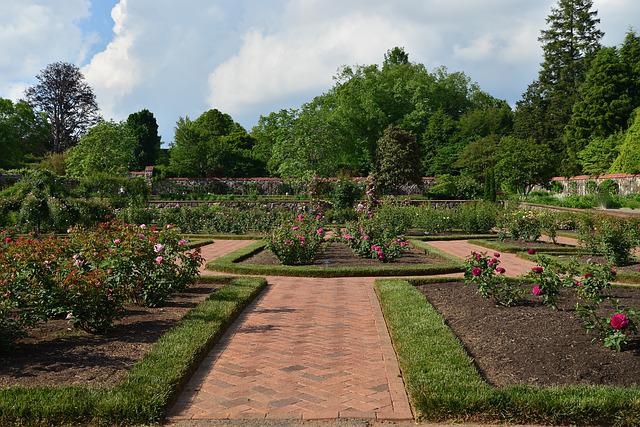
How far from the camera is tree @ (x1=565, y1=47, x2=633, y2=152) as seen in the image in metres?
39.4

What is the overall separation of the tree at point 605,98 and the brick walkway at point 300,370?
38.9 m

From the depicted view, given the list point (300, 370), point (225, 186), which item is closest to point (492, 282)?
point (300, 370)

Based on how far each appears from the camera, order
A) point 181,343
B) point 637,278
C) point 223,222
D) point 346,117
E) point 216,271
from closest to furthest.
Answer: point 181,343 → point 637,278 → point 216,271 → point 223,222 → point 346,117

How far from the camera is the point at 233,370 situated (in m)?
4.48

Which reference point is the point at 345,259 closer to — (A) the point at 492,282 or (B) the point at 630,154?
(A) the point at 492,282

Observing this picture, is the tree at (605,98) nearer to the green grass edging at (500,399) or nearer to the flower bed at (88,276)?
the flower bed at (88,276)

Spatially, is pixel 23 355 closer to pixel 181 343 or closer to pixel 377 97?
pixel 181 343

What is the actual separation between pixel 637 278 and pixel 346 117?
3688cm

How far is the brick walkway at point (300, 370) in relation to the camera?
3678 mm

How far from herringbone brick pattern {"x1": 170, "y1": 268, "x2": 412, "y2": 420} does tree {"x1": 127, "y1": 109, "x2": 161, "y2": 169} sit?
47122 millimetres

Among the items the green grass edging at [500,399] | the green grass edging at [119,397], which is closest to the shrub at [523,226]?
the green grass edging at [500,399]

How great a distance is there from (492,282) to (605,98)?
128 ft

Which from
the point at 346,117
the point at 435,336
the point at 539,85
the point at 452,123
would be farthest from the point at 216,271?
the point at 539,85

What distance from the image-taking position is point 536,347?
463cm
